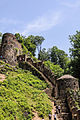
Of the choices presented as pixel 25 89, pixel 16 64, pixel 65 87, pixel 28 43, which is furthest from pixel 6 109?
pixel 28 43

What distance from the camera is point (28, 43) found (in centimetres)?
4375

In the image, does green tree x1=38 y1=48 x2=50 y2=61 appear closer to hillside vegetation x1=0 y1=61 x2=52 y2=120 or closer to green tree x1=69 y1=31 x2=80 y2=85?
green tree x1=69 y1=31 x2=80 y2=85

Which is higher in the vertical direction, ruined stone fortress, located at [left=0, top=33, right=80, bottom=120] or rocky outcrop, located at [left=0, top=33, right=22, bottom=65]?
rocky outcrop, located at [left=0, top=33, right=22, bottom=65]

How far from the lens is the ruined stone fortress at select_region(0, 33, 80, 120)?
15.7 m

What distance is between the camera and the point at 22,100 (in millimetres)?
16375

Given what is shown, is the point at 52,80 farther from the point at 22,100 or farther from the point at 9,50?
the point at 9,50

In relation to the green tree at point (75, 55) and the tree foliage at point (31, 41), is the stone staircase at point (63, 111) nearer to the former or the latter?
the green tree at point (75, 55)

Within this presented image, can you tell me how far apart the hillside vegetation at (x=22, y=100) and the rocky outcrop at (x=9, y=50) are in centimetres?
569

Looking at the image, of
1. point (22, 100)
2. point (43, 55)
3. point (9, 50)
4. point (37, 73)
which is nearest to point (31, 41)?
point (43, 55)

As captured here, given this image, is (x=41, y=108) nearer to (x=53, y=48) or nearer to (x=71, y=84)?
(x=71, y=84)

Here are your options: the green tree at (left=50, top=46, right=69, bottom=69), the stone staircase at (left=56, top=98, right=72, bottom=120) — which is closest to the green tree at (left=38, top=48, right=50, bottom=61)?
the green tree at (left=50, top=46, right=69, bottom=69)

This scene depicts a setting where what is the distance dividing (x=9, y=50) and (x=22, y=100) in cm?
1769

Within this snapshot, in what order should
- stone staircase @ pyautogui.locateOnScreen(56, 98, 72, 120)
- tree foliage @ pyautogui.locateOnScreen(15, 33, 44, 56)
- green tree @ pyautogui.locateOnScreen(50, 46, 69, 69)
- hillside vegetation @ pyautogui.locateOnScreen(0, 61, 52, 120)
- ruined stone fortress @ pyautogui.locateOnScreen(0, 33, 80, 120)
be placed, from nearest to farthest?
hillside vegetation @ pyautogui.locateOnScreen(0, 61, 52, 120), stone staircase @ pyautogui.locateOnScreen(56, 98, 72, 120), ruined stone fortress @ pyautogui.locateOnScreen(0, 33, 80, 120), tree foliage @ pyautogui.locateOnScreen(15, 33, 44, 56), green tree @ pyautogui.locateOnScreen(50, 46, 69, 69)

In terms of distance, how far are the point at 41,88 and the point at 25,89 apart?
149 inches
